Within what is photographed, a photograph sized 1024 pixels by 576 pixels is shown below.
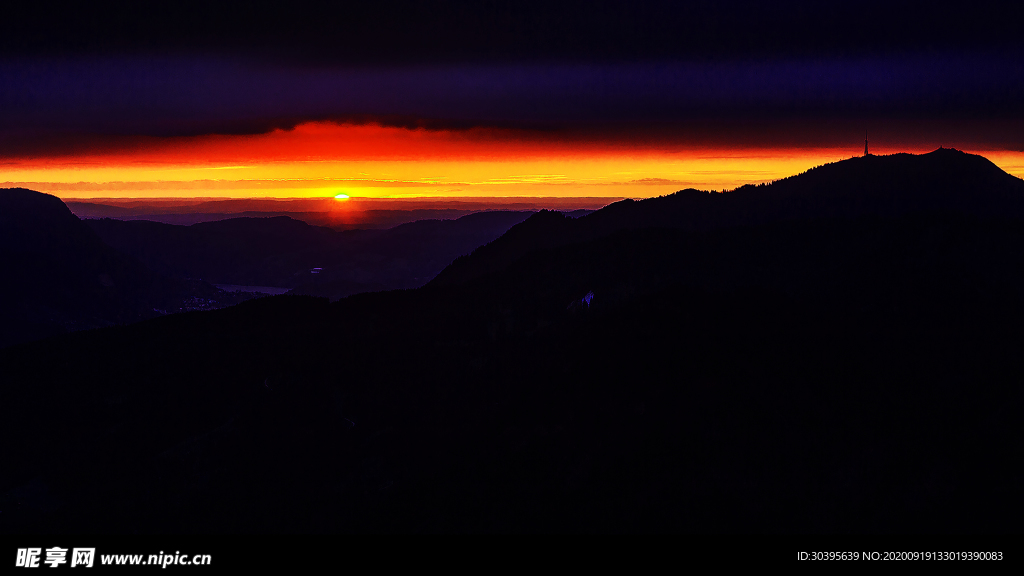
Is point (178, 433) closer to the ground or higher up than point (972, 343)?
closer to the ground

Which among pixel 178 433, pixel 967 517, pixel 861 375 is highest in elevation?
pixel 861 375

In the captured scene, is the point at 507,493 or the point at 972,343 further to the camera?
the point at 972,343

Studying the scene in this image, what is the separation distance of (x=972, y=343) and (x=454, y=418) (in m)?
95.6

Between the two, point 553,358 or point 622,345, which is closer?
point 622,345

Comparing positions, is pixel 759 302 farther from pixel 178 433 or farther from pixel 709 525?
pixel 178 433

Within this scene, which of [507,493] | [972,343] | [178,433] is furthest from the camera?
Answer: [178,433]

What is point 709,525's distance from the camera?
102375 millimetres

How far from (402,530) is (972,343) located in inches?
3848

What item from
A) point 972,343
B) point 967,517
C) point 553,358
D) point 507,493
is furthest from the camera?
point 553,358

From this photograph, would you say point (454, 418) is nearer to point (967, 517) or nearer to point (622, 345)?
point (622, 345)

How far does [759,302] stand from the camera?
490ft

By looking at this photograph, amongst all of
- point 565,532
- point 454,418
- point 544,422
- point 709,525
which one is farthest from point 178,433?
point 709,525

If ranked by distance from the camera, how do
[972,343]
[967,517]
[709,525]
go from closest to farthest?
[967,517]
[709,525]
[972,343]

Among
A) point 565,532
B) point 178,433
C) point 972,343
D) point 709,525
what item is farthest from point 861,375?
point 178,433
